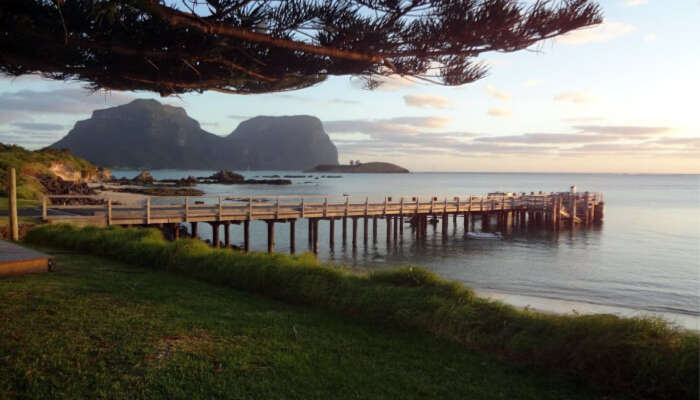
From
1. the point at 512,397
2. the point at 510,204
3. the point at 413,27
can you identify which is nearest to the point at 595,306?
the point at 512,397

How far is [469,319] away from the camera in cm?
740

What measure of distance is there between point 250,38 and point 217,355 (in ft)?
12.6

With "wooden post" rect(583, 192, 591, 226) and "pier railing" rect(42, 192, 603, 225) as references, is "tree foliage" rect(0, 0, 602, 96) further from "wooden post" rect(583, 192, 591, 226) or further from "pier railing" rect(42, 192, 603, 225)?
"wooden post" rect(583, 192, 591, 226)

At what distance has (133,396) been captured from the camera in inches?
181

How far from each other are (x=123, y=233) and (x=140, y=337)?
8.81 metres

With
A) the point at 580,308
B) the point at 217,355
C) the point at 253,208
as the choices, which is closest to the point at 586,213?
the point at 580,308

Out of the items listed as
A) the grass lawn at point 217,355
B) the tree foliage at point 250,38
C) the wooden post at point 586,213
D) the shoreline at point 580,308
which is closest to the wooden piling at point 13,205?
the grass lawn at point 217,355

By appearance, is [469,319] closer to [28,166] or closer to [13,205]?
[13,205]

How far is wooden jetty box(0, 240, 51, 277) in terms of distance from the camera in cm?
890

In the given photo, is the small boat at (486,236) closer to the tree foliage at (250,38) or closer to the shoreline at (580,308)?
the shoreline at (580,308)

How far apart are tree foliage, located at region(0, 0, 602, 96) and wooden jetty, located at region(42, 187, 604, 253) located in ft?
42.9

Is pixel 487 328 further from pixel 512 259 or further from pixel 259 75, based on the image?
pixel 512 259

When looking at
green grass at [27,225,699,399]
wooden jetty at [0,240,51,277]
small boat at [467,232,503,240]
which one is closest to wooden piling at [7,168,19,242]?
green grass at [27,225,699,399]

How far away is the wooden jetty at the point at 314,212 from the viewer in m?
20.6
